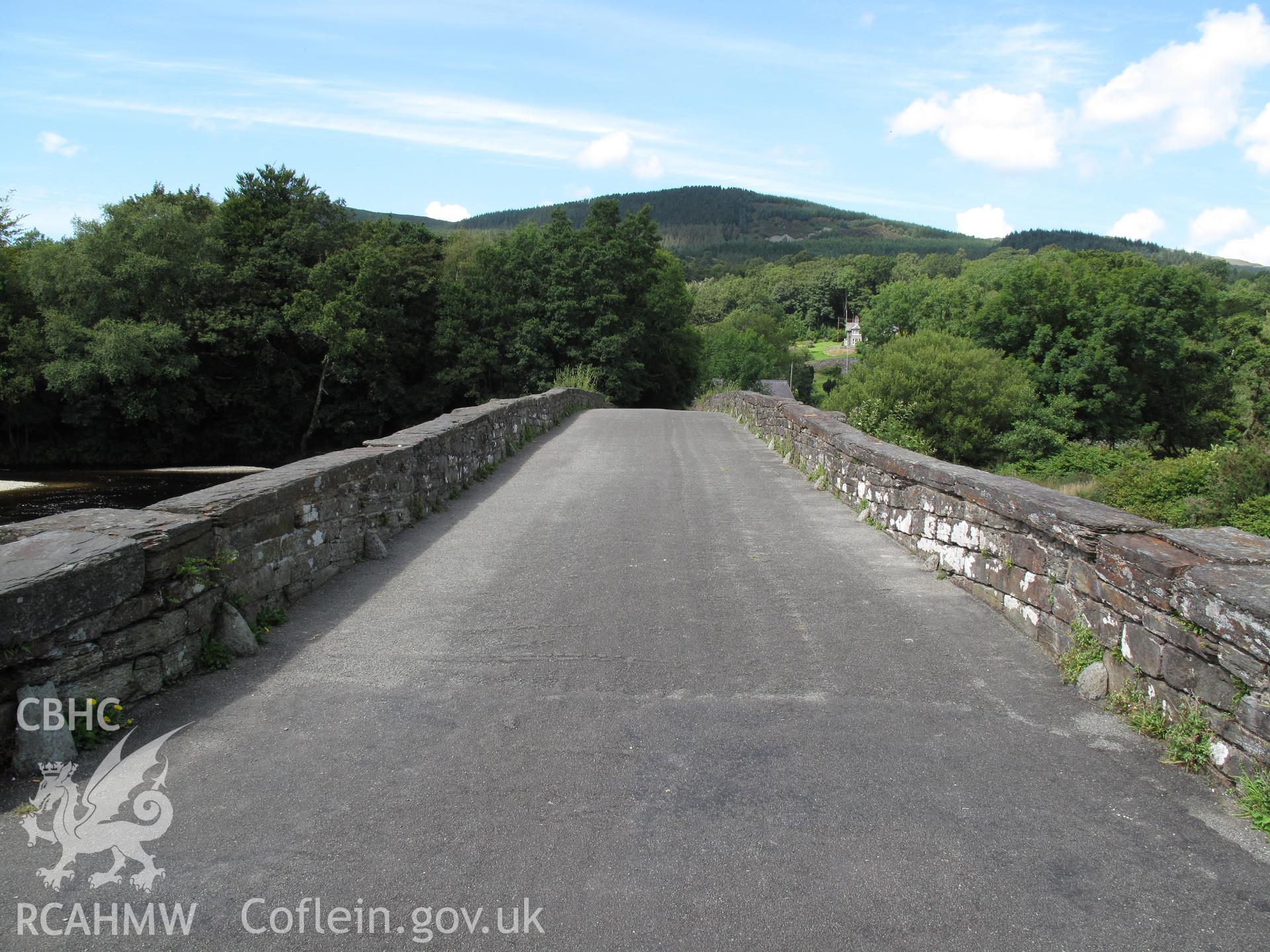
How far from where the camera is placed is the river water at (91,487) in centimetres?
2422

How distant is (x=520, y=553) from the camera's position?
6.95 metres

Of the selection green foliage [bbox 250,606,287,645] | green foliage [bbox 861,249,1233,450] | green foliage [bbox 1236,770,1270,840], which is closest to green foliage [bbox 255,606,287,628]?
green foliage [bbox 250,606,287,645]

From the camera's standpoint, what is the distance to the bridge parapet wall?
10.6 feet

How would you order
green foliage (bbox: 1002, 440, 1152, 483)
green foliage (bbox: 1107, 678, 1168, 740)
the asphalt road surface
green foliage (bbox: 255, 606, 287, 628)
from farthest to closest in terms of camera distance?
1. green foliage (bbox: 1002, 440, 1152, 483)
2. green foliage (bbox: 255, 606, 287, 628)
3. green foliage (bbox: 1107, 678, 1168, 740)
4. the asphalt road surface

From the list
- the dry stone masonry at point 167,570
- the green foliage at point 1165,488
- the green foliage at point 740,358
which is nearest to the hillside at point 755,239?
the green foliage at point 740,358

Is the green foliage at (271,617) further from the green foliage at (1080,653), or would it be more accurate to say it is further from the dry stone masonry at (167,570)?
the green foliage at (1080,653)

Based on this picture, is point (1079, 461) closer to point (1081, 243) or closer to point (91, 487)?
point (91, 487)

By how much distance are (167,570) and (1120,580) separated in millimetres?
4738

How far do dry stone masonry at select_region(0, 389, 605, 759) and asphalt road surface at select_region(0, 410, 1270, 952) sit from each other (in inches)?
10.7

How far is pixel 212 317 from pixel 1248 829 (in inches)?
1677

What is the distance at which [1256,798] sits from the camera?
3047 mm

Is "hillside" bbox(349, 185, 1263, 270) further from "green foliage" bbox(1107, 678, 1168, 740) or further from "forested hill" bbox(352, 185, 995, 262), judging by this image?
"green foliage" bbox(1107, 678, 1168, 740)

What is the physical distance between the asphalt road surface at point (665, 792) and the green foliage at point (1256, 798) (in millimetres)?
55

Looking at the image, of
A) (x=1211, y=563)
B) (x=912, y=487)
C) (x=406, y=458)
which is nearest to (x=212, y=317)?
(x=406, y=458)
